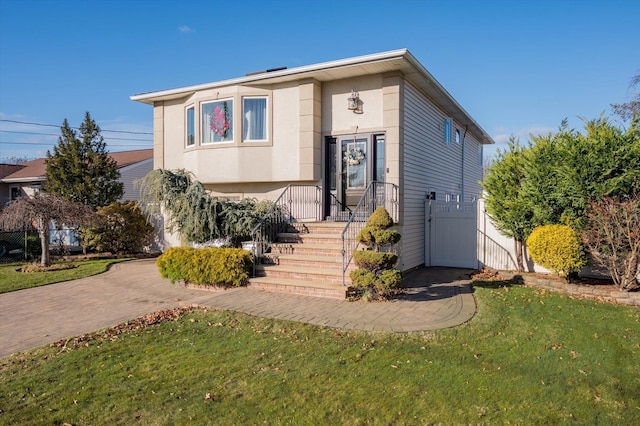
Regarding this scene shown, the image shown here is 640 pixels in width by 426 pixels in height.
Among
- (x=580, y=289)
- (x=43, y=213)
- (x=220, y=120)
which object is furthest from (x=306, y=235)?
(x=43, y=213)

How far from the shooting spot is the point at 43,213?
11773mm

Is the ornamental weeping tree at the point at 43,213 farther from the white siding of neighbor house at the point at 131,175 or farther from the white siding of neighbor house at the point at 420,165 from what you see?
the white siding of neighbor house at the point at 131,175

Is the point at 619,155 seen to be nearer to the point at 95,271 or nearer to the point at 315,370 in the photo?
the point at 315,370

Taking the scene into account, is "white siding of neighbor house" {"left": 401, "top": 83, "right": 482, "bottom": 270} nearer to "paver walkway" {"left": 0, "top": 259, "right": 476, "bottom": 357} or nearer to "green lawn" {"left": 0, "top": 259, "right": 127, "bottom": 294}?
"paver walkway" {"left": 0, "top": 259, "right": 476, "bottom": 357}

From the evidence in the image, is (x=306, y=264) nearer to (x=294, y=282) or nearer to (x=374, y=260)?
(x=294, y=282)

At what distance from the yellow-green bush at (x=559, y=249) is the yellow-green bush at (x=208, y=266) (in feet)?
20.0

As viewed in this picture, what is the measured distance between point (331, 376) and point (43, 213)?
11154mm

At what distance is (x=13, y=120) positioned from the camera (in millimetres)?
Answer: 30656

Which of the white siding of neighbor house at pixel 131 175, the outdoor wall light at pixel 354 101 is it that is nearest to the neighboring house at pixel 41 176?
the white siding of neighbor house at pixel 131 175

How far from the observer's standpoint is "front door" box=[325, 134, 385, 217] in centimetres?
1068

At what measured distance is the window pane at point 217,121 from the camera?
12.0m

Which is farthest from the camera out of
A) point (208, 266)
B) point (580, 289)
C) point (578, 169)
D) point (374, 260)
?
point (208, 266)

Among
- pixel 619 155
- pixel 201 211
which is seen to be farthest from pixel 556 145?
pixel 201 211

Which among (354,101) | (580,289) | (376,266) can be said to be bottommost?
(580,289)
